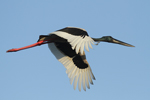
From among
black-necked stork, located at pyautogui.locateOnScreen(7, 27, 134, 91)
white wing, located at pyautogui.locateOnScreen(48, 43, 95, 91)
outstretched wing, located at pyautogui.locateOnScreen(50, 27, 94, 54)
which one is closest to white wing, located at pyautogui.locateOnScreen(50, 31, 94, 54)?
outstretched wing, located at pyautogui.locateOnScreen(50, 27, 94, 54)

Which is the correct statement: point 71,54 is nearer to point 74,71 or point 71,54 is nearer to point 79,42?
point 74,71

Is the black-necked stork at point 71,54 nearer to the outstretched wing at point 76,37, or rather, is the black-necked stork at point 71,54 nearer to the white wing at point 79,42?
the outstretched wing at point 76,37

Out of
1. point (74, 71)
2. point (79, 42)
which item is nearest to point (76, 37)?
point (79, 42)

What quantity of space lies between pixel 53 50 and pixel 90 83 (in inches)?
88.6

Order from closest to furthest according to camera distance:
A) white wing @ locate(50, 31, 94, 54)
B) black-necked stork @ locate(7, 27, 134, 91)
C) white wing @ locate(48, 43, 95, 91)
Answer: white wing @ locate(50, 31, 94, 54), black-necked stork @ locate(7, 27, 134, 91), white wing @ locate(48, 43, 95, 91)

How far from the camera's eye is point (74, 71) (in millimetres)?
17000

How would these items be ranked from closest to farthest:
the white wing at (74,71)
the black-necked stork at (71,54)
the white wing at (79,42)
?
the white wing at (79,42)
the black-necked stork at (71,54)
the white wing at (74,71)

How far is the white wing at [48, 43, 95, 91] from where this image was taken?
16.7 metres

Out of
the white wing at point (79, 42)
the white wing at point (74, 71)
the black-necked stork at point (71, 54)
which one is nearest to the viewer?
the white wing at point (79, 42)

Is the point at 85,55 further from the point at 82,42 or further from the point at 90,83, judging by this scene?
the point at 82,42

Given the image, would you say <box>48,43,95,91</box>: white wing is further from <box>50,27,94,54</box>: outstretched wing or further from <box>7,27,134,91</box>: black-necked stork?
<box>50,27,94,54</box>: outstretched wing

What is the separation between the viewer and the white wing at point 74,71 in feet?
54.7

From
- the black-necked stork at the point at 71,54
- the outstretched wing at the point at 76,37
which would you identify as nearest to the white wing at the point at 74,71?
the black-necked stork at the point at 71,54

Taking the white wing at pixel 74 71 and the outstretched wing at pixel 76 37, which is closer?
the outstretched wing at pixel 76 37
